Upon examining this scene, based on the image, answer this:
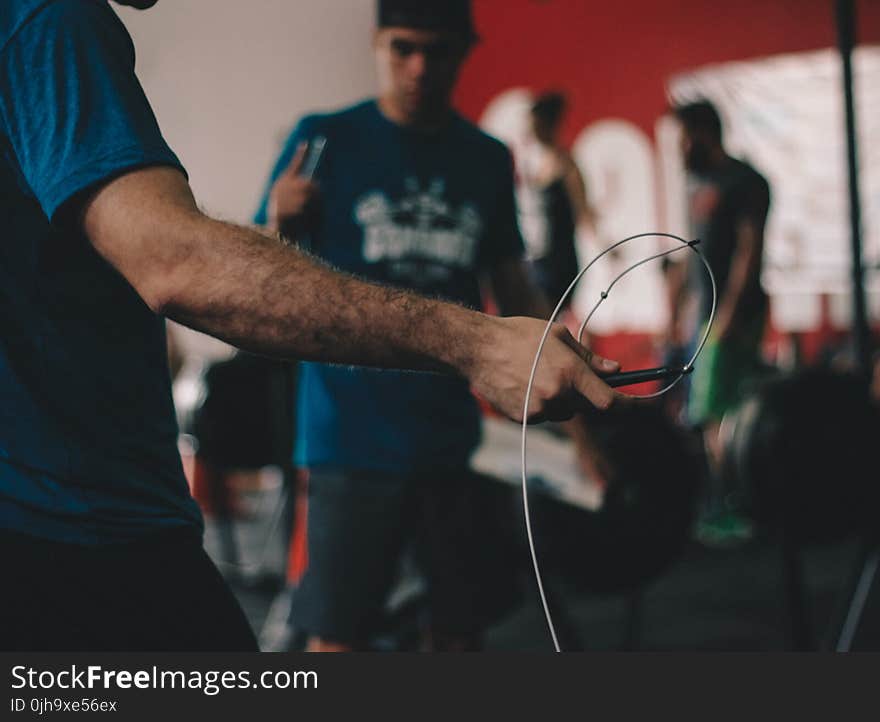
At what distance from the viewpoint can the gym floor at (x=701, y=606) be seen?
3.06m

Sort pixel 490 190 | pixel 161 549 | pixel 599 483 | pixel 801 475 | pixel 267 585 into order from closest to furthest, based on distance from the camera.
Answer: pixel 161 549 → pixel 599 483 → pixel 490 190 → pixel 801 475 → pixel 267 585

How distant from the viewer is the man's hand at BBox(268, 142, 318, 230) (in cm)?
177

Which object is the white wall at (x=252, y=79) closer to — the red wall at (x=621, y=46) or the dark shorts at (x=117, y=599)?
the red wall at (x=621, y=46)

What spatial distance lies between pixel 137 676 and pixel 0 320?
1.07 ft

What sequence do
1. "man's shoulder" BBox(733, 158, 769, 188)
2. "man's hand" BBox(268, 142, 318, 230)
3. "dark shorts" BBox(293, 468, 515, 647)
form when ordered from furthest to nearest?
1. "man's shoulder" BBox(733, 158, 769, 188)
2. "dark shorts" BBox(293, 468, 515, 647)
3. "man's hand" BBox(268, 142, 318, 230)

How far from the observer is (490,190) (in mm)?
2051

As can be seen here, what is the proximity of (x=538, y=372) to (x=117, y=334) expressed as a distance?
15.8 inches

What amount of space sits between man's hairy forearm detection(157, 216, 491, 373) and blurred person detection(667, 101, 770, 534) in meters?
3.14

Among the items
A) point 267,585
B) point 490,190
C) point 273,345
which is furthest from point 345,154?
point 267,585

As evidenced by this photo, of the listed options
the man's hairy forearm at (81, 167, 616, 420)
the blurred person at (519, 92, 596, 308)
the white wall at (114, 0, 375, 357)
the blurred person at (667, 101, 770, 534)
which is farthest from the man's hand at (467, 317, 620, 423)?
the white wall at (114, 0, 375, 357)

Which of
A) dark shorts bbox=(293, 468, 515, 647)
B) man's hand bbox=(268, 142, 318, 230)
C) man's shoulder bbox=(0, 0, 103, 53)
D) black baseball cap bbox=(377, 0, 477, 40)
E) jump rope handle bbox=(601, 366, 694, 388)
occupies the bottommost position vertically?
dark shorts bbox=(293, 468, 515, 647)

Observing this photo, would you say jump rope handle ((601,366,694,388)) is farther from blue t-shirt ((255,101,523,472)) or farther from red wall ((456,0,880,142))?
red wall ((456,0,880,142))

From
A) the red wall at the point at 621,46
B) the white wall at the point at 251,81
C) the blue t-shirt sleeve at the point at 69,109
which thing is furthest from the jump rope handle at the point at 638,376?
the red wall at the point at 621,46

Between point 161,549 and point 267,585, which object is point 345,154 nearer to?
point 161,549
